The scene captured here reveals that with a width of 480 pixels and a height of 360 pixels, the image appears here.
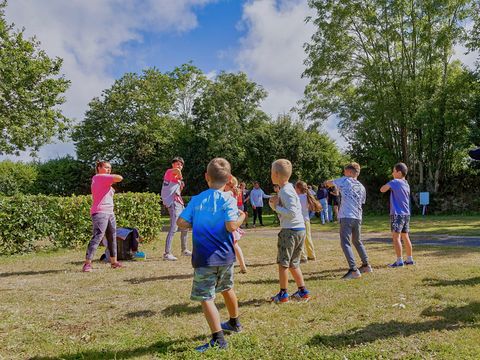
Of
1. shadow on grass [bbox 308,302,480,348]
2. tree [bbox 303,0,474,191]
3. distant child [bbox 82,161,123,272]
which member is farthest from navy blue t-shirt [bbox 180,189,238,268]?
tree [bbox 303,0,474,191]

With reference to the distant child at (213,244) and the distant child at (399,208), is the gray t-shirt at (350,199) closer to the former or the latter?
the distant child at (399,208)

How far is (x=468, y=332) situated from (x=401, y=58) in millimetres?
25651

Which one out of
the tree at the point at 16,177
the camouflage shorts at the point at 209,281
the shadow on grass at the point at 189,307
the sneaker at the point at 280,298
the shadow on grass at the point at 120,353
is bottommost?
the shadow on grass at the point at 120,353

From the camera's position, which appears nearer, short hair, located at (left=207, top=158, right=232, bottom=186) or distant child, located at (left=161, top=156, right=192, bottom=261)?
short hair, located at (left=207, top=158, right=232, bottom=186)

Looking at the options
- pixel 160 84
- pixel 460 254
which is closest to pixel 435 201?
pixel 460 254

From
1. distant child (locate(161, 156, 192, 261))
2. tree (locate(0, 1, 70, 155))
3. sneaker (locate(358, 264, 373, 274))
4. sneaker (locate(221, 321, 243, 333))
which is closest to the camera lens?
sneaker (locate(221, 321, 243, 333))

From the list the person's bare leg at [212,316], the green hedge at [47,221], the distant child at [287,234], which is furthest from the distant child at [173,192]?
the person's bare leg at [212,316]

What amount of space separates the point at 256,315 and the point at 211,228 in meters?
1.46

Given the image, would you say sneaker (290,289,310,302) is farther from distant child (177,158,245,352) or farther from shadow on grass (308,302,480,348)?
distant child (177,158,245,352)

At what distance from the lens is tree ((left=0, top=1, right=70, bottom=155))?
960 inches

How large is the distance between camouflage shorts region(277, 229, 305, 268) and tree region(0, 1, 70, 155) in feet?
75.2

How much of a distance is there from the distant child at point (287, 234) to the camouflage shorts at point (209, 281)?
147 centimetres

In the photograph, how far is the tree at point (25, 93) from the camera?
24.4 meters

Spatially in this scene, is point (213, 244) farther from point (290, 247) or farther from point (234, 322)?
point (290, 247)
